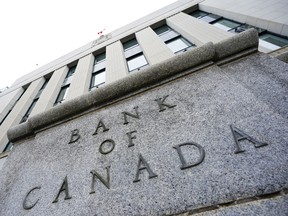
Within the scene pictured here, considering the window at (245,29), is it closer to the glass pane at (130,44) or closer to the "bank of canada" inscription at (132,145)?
the glass pane at (130,44)

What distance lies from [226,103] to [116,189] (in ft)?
6.77

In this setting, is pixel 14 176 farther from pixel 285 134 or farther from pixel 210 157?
pixel 285 134

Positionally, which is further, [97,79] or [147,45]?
[97,79]

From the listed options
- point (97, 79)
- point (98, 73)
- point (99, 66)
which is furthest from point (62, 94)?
point (99, 66)

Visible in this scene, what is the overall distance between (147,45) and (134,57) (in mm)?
970

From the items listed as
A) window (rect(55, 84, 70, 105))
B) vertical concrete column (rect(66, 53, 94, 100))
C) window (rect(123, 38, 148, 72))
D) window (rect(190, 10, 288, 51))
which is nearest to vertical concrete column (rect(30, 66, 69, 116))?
window (rect(55, 84, 70, 105))

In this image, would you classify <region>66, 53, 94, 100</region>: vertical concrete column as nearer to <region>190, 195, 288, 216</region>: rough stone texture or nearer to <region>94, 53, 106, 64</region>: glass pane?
<region>94, 53, 106, 64</region>: glass pane

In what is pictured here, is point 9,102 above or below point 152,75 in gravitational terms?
below

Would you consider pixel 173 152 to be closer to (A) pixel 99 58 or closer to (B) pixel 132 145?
(B) pixel 132 145

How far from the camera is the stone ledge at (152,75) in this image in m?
3.98

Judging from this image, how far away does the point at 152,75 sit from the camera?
413 centimetres

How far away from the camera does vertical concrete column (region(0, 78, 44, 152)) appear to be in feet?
31.5

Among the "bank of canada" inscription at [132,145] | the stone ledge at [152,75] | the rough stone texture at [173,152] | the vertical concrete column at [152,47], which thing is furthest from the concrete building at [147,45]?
the "bank of canada" inscription at [132,145]

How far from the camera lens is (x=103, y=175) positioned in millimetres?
3168
